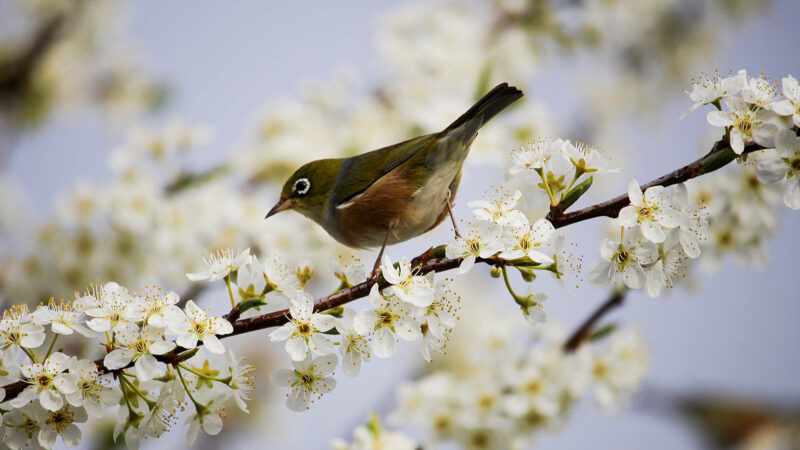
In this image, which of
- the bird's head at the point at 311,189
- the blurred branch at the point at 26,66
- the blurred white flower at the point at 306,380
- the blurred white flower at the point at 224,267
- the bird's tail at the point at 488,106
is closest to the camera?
the blurred white flower at the point at 306,380

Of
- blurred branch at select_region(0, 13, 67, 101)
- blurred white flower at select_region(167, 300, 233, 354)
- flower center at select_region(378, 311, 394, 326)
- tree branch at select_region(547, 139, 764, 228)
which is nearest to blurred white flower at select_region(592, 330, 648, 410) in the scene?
tree branch at select_region(547, 139, 764, 228)

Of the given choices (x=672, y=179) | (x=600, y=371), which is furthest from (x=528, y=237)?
(x=600, y=371)

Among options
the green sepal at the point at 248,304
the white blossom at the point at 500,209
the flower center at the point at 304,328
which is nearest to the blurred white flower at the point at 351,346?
the flower center at the point at 304,328

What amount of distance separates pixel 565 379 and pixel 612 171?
2127 millimetres

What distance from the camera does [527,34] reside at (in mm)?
6070

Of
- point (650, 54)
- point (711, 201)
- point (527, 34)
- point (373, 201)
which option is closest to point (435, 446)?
point (373, 201)

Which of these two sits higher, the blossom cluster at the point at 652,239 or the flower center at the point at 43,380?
the blossom cluster at the point at 652,239

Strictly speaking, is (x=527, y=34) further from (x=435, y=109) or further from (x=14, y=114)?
A: (x=14, y=114)

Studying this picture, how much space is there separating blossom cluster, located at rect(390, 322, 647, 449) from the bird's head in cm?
128

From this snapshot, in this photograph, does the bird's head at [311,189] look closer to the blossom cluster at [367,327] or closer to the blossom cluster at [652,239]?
the blossom cluster at [367,327]

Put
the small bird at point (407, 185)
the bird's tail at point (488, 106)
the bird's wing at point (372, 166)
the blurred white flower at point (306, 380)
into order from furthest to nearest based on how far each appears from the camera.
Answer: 1. the bird's wing at point (372, 166)
2. the small bird at point (407, 185)
3. the bird's tail at point (488, 106)
4. the blurred white flower at point (306, 380)

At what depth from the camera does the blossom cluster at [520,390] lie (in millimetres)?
4215

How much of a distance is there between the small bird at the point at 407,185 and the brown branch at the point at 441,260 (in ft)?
2.19

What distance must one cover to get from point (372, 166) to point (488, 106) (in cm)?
71
